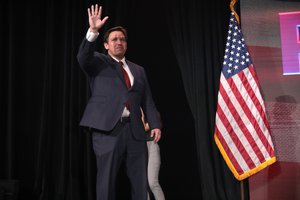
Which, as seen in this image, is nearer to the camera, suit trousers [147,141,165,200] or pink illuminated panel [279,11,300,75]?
suit trousers [147,141,165,200]

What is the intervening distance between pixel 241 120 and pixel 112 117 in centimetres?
186

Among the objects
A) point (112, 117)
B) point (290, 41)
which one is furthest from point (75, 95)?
point (290, 41)

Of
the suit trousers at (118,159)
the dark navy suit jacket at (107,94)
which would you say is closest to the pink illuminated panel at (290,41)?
the dark navy suit jacket at (107,94)

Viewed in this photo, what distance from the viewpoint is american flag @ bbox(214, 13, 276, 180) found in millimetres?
3539

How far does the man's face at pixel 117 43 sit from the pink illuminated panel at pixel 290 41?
217 centimetres

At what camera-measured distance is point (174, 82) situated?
171 inches

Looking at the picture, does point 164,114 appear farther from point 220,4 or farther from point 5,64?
point 5,64

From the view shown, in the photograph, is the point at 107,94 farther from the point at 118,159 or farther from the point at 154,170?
the point at 154,170

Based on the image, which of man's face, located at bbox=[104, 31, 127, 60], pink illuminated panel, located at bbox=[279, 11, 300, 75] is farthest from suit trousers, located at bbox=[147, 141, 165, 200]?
pink illuminated panel, located at bbox=[279, 11, 300, 75]

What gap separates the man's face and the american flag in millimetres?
1605

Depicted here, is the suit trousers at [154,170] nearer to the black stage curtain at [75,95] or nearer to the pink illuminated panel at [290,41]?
the black stage curtain at [75,95]

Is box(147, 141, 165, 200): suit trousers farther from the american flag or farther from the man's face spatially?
the man's face

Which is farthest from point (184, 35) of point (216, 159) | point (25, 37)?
point (25, 37)

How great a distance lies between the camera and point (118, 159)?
2.16 metres
